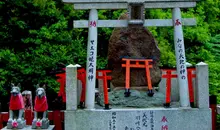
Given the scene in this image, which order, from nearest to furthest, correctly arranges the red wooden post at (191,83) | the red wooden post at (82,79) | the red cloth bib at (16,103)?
the red cloth bib at (16,103), the red wooden post at (191,83), the red wooden post at (82,79)

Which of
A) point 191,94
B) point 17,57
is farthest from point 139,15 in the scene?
point 17,57

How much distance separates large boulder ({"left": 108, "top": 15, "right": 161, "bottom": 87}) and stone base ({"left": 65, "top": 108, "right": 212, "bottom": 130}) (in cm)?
→ 182

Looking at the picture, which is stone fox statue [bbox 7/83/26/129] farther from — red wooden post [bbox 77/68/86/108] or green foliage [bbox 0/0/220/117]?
green foliage [bbox 0/0/220/117]

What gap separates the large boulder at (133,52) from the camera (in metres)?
10.8

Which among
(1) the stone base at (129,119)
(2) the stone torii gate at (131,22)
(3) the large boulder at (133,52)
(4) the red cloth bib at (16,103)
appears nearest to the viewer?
(1) the stone base at (129,119)

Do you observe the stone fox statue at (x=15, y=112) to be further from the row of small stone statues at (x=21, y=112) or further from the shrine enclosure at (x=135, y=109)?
the shrine enclosure at (x=135, y=109)

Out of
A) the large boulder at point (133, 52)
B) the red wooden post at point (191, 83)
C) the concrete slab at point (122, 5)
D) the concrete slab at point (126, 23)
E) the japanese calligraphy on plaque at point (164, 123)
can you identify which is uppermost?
→ the concrete slab at point (122, 5)

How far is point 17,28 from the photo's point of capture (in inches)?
618

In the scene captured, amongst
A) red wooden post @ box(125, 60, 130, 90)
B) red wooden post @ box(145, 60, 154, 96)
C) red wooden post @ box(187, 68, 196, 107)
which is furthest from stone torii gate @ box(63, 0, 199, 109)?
red wooden post @ box(125, 60, 130, 90)

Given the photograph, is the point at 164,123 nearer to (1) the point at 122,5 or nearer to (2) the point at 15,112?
(1) the point at 122,5

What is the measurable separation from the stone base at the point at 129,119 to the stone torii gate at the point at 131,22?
404mm

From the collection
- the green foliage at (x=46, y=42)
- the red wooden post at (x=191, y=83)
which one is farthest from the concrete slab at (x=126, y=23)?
the green foliage at (x=46, y=42)

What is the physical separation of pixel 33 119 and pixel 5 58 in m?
5.74

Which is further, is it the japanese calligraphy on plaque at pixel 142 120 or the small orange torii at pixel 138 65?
the small orange torii at pixel 138 65
